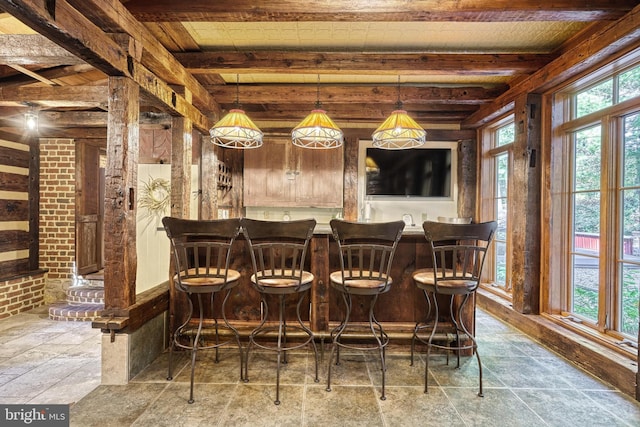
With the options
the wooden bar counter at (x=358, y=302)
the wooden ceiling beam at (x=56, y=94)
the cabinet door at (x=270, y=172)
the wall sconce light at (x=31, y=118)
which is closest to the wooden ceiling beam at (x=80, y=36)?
the wooden ceiling beam at (x=56, y=94)

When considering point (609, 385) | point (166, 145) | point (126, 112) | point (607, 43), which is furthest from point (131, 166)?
point (609, 385)

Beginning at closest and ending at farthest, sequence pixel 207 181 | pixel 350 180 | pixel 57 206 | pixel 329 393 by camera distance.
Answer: pixel 329 393
pixel 207 181
pixel 57 206
pixel 350 180

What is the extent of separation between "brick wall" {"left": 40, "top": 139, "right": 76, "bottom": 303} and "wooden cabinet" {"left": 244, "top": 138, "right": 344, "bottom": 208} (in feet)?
7.95

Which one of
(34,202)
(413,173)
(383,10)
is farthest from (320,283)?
(34,202)

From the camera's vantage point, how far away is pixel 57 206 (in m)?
4.25

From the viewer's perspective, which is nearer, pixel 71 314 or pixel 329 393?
pixel 329 393

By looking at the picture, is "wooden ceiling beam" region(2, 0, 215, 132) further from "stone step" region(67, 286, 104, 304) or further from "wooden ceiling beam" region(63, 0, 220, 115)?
"stone step" region(67, 286, 104, 304)

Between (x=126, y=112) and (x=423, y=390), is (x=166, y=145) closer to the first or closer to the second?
(x=126, y=112)

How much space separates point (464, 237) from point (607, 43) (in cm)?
178

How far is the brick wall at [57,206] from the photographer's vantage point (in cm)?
423

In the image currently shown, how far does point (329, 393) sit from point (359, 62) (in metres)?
2.76

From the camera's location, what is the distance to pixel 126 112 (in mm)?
2086

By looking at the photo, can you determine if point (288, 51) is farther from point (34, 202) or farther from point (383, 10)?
point (34, 202)

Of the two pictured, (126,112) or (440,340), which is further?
(440,340)
